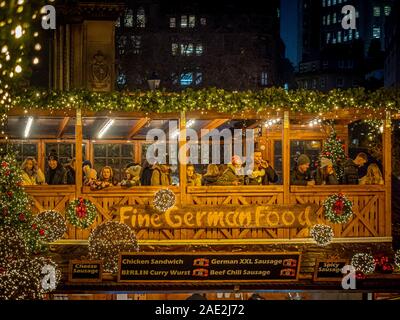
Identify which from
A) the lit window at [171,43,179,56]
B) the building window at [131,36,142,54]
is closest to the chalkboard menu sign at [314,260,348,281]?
the building window at [131,36,142,54]

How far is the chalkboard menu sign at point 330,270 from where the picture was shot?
15.0 metres

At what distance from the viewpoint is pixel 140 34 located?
246ft

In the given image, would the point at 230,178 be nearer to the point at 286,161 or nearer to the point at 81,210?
the point at 286,161

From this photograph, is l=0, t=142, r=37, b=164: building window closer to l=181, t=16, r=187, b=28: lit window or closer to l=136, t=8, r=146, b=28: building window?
l=136, t=8, r=146, b=28: building window

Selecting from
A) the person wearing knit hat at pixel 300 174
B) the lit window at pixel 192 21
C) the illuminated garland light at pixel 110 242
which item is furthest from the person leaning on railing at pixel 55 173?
the lit window at pixel 192 21

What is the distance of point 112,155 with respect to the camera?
82.1 feet

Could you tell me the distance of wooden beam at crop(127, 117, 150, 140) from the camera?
1898 centimetres

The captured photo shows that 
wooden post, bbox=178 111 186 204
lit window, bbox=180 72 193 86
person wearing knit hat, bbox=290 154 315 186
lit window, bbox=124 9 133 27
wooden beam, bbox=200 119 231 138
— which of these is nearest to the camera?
wooden post, bbox=178 111 186 204

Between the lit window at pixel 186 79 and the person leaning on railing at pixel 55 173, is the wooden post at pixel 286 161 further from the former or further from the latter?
the lit window at pixel 186 79

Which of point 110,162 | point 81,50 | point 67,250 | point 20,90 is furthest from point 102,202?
point 81,50

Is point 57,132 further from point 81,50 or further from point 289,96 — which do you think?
point 289,96

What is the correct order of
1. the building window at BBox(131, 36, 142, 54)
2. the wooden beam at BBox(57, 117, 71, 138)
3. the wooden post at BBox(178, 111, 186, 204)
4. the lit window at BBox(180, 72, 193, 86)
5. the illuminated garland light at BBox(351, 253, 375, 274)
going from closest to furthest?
the illuminated garland light at BBox(351, 253, 375, 274) < the wooden post at BBox(178, 111, 186, 204) < the wooden beam at BBox(57, 117, 71, 138) < the building window at BBox(131, 36, 142, 54) < the lit window at BBox(180, 72, 193, 86)

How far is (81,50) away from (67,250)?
12149 mm

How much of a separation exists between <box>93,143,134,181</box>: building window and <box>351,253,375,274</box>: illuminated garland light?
11257 millimetres
